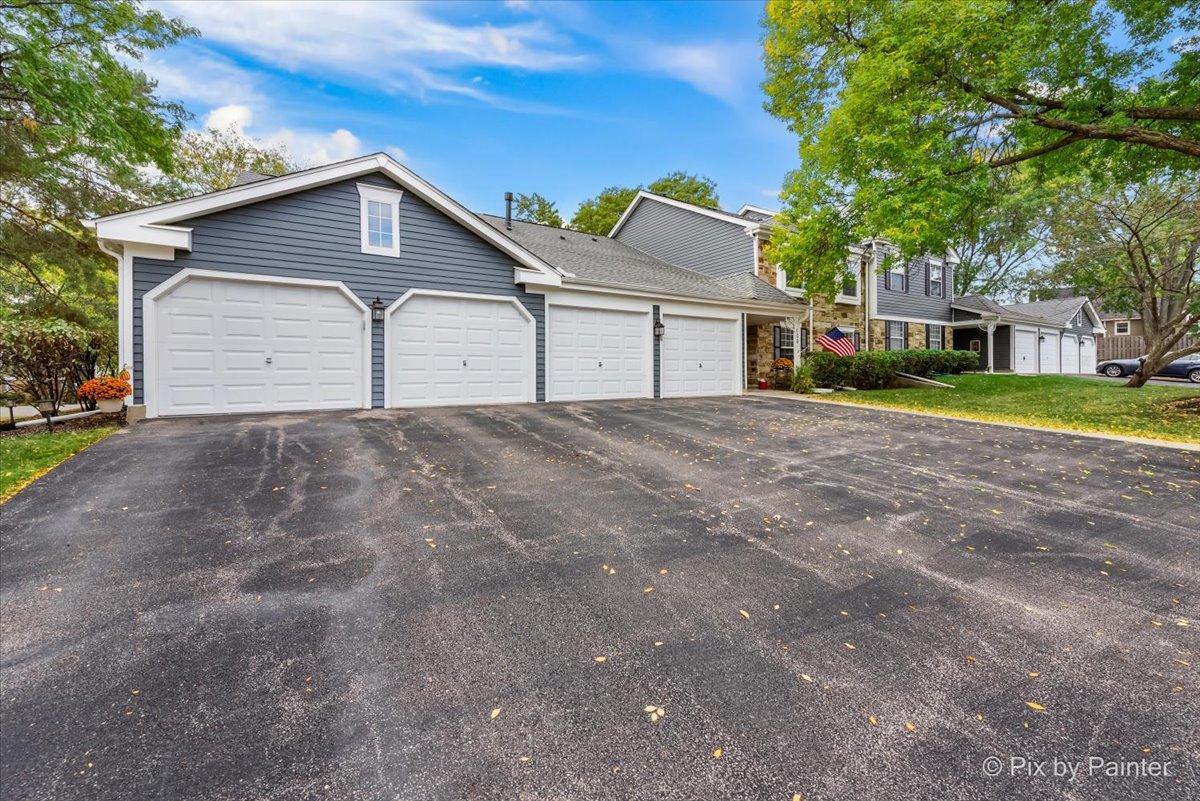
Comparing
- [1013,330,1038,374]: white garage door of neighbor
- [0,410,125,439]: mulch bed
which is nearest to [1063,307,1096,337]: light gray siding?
[1013,330,1038,374]: white garage door of neighbor

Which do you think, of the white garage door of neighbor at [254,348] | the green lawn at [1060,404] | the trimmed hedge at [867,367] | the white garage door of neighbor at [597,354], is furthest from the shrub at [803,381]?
the white garage door of neighbor at [254,348]

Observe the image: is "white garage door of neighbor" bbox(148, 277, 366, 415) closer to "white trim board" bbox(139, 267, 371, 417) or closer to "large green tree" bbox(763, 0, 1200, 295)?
"white trim board" bbox(139, 267, 371, 417)

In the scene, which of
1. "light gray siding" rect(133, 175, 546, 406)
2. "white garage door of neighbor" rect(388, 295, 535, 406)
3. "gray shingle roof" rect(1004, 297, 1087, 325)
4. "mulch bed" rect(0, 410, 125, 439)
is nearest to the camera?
"mulch bed" rect(0, 410, 125, 439)

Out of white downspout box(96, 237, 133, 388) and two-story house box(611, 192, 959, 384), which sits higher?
two-story house box(611, 192, 959, 384)

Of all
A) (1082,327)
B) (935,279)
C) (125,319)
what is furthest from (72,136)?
(1082,327)

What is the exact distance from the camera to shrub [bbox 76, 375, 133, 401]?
7414mm

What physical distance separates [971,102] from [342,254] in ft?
40.7

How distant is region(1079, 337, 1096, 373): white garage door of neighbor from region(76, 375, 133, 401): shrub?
40.3m

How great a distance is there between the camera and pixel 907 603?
2848mm

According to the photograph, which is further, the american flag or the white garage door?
the white garage door

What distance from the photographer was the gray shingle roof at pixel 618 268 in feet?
41.1

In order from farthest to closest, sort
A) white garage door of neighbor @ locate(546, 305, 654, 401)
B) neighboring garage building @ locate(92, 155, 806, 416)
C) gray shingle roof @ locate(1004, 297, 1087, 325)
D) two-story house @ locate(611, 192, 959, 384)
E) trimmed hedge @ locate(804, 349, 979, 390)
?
1. gray shingle roof @ locate(1004, 297, 1087, 325)
2. two-story house @ locate(611, 192, 959, 384)
3. trimmed hedge @ locate(804, 349, 979, 390)
4. white garage door of neighbor @ locate(546, 305, 654, 401)
5. neighboring garage building @ locate(92, 155, 806, 416)

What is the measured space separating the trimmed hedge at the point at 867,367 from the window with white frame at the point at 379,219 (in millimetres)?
11814

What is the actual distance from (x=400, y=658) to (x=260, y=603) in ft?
3.44
